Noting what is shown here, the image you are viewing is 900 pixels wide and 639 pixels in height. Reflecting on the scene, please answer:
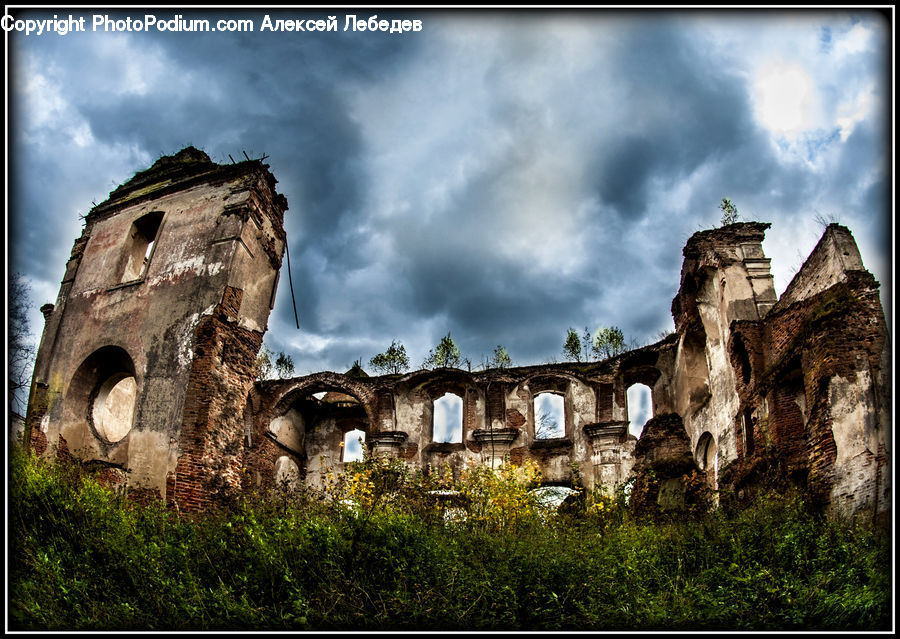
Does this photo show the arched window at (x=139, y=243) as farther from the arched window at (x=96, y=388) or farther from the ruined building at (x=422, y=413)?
the arched window at (x=96, y=388)

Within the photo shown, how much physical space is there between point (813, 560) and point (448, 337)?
1815 cm

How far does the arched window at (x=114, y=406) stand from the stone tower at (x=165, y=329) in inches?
1.3

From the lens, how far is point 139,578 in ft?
20.1

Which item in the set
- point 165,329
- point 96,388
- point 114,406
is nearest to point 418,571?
point 165,329

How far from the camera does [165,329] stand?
1127 centimetres

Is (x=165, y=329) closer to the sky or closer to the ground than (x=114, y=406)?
closer to the sky

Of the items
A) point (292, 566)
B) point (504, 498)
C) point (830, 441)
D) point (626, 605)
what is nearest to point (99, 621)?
point (292, 566)

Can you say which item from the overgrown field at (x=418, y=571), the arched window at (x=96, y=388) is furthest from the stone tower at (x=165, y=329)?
the overgrown field at (x=418, y=571)

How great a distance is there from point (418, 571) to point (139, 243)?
1082cm

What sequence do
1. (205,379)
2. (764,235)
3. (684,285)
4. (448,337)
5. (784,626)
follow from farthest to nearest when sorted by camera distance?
(448,337), (684,285), (764,235), (205,379), (784,626)

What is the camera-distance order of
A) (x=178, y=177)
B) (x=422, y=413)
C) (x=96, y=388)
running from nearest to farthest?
(x=96, y=388) → (x=178, y=177) → (x=422, y=413)

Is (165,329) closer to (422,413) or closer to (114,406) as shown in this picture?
(114,406)

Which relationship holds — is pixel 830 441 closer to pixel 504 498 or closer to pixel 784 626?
pixel 784 626

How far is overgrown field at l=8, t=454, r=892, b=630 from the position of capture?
5.48m
